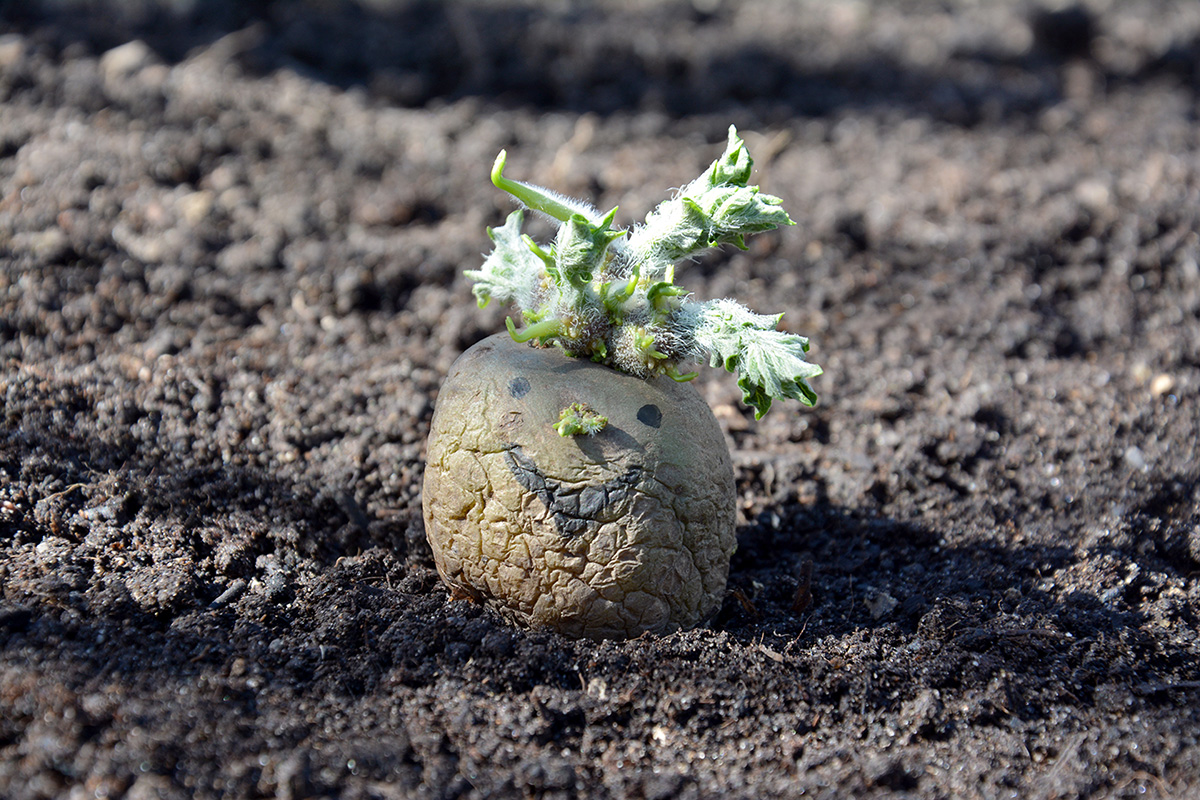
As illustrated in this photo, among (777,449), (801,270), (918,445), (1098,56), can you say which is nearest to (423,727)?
(777,449)

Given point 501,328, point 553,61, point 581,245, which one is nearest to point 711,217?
point 581,245

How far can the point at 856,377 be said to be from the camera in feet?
14.6

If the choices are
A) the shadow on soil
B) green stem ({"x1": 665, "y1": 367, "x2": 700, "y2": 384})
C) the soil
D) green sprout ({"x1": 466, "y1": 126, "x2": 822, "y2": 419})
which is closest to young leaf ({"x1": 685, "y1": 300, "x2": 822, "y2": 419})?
green sprout ({"x1": 466, "y1": 126, "x2": 822, "y2": 419})

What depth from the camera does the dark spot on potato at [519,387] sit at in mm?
2801

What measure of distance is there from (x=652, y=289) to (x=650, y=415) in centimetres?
40

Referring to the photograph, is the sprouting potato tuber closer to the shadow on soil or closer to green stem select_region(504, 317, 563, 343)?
green stem select_region(504, 317, 563, 343)

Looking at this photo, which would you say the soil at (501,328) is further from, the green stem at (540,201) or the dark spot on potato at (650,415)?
the green stem at (540,201)

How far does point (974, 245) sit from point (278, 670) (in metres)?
4.50

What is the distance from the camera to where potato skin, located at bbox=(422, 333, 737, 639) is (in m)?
2.75

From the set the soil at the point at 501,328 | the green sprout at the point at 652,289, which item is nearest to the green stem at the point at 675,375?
the green sprout at the point at 652,289

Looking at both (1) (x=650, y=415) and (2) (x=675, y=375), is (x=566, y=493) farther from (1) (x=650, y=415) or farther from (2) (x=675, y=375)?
(2) (x=675, y=375)

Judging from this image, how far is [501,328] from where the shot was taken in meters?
4.50

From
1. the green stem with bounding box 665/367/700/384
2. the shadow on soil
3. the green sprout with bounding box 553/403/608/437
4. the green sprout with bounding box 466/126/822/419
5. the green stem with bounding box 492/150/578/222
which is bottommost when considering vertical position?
the green sprout with bounding box 553/403/608/437

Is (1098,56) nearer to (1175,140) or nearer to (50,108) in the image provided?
(1175,140)
